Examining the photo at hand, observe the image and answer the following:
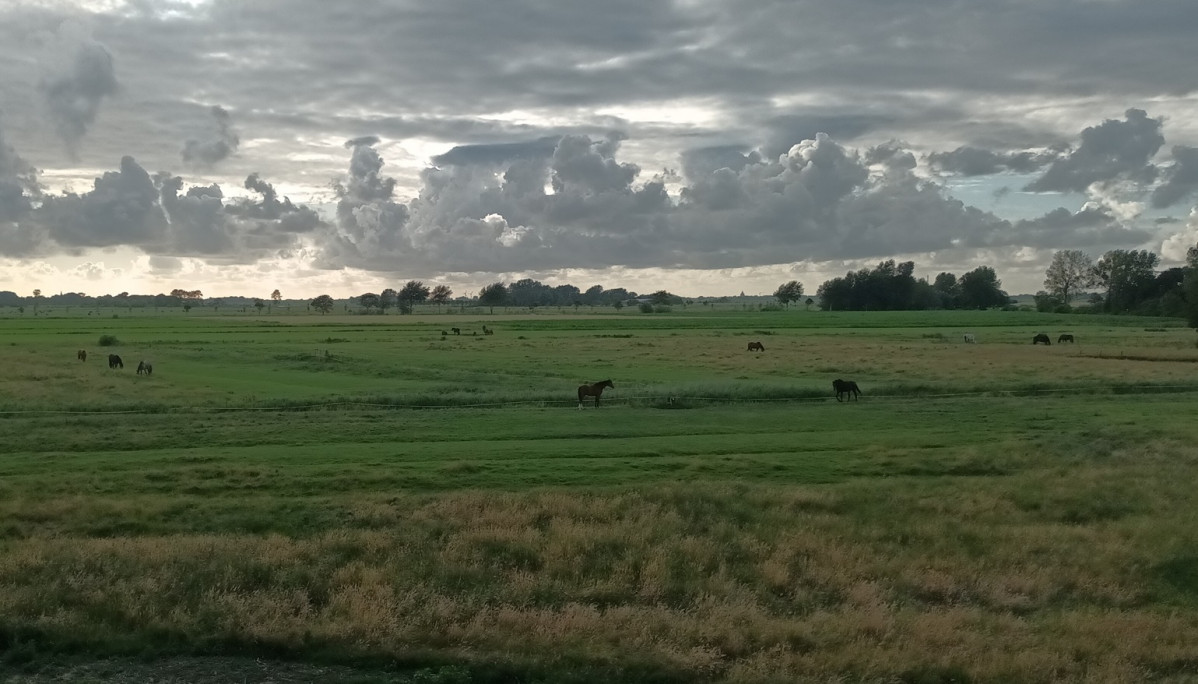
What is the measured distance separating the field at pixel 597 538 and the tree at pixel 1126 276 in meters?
162

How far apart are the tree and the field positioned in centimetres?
16177

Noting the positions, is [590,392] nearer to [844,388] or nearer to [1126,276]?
[844,388]

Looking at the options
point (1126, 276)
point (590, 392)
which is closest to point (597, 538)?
point (590, 392)

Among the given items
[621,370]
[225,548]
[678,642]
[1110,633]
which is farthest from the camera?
[621,370]

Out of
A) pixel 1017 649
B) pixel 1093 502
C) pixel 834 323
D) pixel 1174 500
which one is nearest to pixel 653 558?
pixel 1017 649

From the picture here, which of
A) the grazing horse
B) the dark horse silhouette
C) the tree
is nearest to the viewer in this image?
the grazing horse

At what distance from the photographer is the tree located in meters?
181

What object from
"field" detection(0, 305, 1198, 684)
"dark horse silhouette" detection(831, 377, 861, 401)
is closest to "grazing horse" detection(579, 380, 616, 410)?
"field" detection(0, 305, 1198, 684)

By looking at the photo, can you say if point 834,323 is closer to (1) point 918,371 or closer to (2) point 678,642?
(1) point 918,371

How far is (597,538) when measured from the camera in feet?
56.1

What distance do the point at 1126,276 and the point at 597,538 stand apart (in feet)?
654

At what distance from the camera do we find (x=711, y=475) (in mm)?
23297

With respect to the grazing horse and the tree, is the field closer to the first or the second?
the grazing horse

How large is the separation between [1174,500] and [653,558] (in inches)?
505
